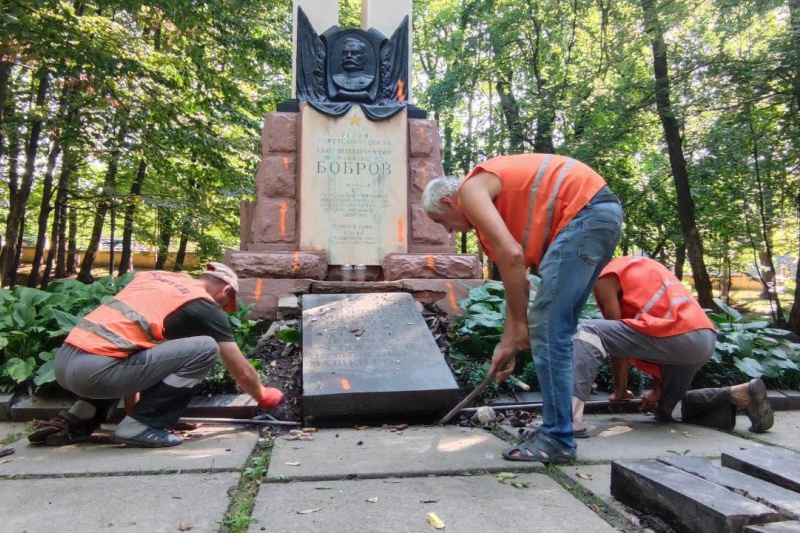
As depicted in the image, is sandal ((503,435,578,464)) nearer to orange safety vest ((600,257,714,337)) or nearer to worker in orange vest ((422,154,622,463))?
worker in orange vest ((422,154,622,463))

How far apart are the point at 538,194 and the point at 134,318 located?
1935 mm

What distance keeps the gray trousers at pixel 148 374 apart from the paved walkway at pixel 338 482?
203 mm

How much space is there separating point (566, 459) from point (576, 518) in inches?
25.9

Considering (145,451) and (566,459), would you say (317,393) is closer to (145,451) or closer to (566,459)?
(145,451)

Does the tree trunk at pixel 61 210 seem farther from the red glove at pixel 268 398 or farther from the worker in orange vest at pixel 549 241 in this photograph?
the worker in orange vest at pixel 549 241

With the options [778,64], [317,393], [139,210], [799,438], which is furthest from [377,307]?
[139,210]

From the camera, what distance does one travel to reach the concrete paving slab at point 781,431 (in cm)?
297

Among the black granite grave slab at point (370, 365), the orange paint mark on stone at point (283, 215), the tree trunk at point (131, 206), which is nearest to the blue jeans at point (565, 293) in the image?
the black granite grave slab at point (370, 365)

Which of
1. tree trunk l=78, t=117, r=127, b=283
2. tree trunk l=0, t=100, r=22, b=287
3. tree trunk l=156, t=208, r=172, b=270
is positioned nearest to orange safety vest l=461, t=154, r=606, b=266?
tree trunk l=78, t=117, r=127, b=283

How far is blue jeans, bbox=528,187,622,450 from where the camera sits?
8.06ft

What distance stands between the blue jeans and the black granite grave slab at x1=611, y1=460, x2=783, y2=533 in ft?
1.52

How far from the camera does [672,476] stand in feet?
6.05

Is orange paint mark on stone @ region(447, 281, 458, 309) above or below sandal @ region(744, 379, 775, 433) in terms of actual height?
above

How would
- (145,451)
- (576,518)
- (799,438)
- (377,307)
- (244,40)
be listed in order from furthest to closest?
(244,40) < (377,307) < (799,438) < (145,451) < (576,518)
